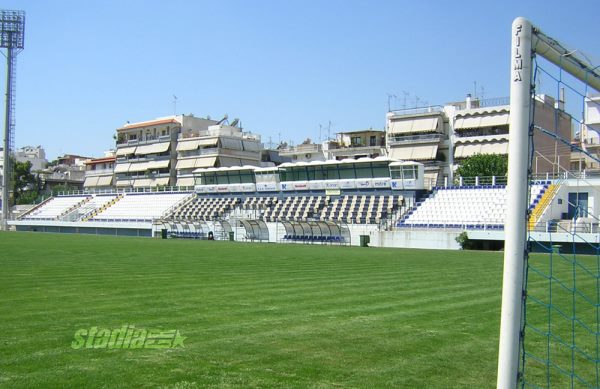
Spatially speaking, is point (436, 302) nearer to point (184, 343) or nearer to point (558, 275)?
point (184, 343)

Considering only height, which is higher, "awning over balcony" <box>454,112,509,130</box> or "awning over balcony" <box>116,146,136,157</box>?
"awning over balcony" <box>454,112,509,130</box>

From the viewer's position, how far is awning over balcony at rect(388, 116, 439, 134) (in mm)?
80438

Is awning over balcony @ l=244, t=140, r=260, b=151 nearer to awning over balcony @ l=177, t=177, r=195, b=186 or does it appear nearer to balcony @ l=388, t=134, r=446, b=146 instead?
awning over balcony @ l=177, t=177, r=195, b=186

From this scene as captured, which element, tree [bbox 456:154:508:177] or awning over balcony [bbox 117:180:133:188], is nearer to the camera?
tree [bbox 456:154:508:177]

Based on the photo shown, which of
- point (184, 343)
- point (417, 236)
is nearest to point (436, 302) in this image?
point (184, 343)

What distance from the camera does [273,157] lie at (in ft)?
335

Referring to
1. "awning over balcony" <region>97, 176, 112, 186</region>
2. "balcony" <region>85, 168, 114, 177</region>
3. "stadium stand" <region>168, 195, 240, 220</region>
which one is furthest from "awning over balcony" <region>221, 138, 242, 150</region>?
"balcony" <region>85, 168, 114, 177</region>

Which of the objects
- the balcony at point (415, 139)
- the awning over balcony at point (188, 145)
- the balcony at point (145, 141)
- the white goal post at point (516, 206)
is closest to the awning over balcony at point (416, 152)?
the balcony at point (415, 139)

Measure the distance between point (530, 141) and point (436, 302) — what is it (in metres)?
8.78

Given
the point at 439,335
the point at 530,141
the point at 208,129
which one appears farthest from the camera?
the point at 208,129

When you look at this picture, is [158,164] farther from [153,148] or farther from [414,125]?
[414,125]

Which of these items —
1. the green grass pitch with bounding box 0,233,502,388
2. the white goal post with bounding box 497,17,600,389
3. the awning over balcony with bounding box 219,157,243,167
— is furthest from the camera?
the awning over balcony with bounding box 219,157,243,167

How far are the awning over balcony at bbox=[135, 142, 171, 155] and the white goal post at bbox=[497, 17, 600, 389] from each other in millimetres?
91492

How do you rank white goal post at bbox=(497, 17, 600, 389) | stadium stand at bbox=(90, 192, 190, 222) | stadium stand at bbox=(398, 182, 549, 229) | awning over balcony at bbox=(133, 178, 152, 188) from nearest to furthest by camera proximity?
white goal post at bbox=(497, 17, 600, 389), stadium stand at bbox=(398, 182, 549, 229), stadium stand at bbox=(90, 192, 190, 222), awning over balcony at bbox=(133, 178, 152, 188)
